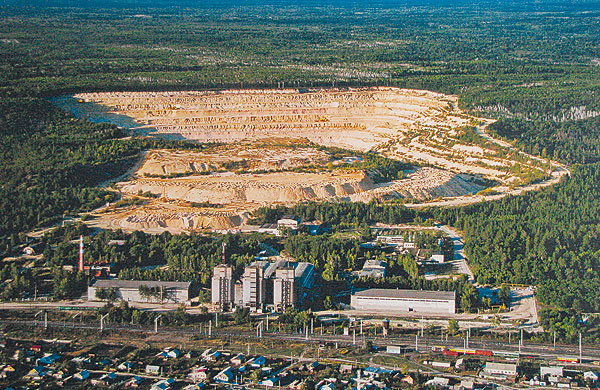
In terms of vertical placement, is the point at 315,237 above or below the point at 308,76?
below

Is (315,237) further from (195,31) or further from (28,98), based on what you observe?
(195,31)

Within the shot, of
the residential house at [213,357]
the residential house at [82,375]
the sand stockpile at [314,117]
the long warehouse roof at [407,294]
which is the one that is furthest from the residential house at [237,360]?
the sand stockpile at [314,117]

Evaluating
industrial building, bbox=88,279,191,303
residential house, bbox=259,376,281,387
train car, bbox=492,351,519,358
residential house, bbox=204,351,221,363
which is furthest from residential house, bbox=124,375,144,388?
train car, bbox=492,351,519,358

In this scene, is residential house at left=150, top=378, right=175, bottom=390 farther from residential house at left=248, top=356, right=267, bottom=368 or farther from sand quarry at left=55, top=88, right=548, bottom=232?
Result: sand quarry at left=55, top=88, right=548, bottom=232

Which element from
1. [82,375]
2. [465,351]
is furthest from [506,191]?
[82,375]

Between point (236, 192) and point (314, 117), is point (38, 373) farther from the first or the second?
point (314, 117)

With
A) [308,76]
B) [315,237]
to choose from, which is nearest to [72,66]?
[308,76]
